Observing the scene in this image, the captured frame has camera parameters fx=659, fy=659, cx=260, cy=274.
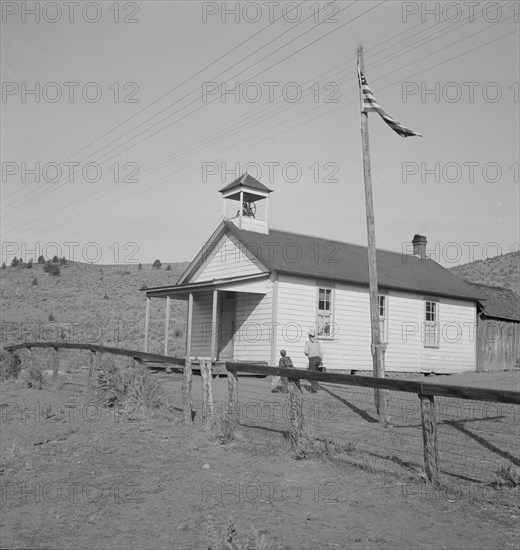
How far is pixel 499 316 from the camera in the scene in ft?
94.4

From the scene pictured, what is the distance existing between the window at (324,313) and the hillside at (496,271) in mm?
47779

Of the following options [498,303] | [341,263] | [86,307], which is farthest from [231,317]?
[86,307]

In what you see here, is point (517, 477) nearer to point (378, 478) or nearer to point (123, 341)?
point (378, 478)

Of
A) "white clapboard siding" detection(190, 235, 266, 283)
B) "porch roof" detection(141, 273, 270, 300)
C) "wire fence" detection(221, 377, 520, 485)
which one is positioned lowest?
"wire fence" detection(221, 377, 520, 485)

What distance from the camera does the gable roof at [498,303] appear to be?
93.9 feet

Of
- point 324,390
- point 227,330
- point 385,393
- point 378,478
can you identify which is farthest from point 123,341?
point 378,478

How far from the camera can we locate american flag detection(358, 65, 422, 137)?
534 inches

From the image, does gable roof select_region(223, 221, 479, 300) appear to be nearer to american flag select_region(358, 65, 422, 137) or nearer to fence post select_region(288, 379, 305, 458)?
american flag select_region(358, 65, 422, 137)

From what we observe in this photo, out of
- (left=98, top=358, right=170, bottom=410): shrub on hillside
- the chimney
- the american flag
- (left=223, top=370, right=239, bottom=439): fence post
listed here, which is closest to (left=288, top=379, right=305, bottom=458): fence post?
(left=223, top=370, right=239, bottom=439): fence post

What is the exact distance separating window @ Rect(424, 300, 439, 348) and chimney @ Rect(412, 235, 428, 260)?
4.88 meters

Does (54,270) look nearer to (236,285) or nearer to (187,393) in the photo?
(236,285)

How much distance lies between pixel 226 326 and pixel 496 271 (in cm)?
5773

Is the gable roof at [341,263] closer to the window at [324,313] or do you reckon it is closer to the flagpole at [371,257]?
the window at [324,313]

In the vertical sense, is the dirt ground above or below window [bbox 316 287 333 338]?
below
